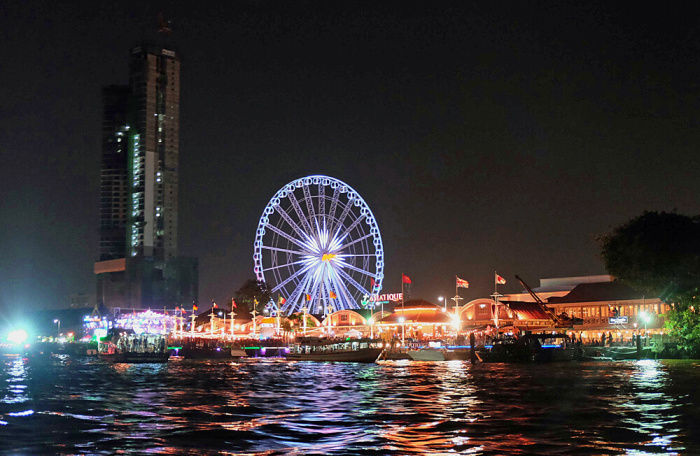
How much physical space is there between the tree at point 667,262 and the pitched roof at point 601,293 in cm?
2915

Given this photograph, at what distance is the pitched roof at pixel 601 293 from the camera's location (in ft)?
348

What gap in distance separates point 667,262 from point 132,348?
8167cm

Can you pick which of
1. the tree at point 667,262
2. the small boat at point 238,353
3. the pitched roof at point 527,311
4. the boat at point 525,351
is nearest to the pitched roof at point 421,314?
the pitched roof at point 527,311

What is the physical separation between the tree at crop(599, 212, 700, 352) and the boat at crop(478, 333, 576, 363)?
40.4 ft

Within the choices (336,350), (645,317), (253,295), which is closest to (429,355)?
(336,350)

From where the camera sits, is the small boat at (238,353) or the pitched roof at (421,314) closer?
the small boat at (238,353)

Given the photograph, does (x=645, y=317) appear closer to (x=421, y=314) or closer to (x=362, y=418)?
(x=421, y=314)

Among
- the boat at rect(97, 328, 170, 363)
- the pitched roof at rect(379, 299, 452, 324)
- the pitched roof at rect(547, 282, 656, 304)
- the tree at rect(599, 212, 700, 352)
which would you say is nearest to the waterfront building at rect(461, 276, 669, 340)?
the pitched roof at rect(547, 282, 656, 304)

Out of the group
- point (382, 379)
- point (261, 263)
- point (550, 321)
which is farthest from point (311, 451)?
point (550, 321)

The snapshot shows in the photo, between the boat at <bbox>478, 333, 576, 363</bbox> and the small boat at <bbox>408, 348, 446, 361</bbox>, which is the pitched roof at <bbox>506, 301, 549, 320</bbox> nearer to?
the boat at <bbox>478, 333, 576, 363</bbox>

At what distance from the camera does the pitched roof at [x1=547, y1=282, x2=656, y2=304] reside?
106125mm

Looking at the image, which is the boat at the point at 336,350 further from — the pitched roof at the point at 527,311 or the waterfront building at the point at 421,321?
the pitched roof at the point at 527,311

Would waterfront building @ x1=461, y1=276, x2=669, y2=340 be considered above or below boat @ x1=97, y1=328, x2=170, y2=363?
above

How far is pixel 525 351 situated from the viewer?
272 feet
